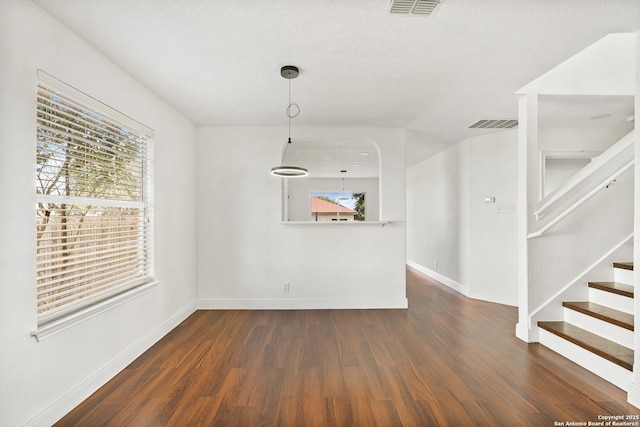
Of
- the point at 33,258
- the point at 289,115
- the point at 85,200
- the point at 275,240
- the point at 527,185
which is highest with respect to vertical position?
the point at 289,115

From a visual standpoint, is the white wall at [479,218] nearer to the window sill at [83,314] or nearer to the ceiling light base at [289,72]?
the ceiling light base at [289,72]

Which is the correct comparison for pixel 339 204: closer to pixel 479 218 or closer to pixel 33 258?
pixel 479 218

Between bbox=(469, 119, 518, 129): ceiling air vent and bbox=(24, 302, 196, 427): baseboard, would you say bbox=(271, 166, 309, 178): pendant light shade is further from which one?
bbox=(469, 119, 518, 129): ceiling air vent

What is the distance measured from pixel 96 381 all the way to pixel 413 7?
3.39 meters

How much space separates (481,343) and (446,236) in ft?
9.53

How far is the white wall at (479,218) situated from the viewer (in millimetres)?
4590

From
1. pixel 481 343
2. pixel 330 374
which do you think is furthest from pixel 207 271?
pixel 481 343

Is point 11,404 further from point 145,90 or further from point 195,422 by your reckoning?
point 145,90

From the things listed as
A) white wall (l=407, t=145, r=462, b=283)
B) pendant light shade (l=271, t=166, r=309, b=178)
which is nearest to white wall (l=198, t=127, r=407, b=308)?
pendant light shade (l=271, t=166, r=309, b=178)

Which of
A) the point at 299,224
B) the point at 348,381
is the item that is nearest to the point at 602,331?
the point at 348,381

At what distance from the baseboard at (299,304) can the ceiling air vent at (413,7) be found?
11.6ft

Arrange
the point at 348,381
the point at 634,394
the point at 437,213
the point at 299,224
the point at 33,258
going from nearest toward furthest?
1. the point at 33,258
2. the point at 634,394
3. the point at 348,381
4. the point at 299,224
5. the point at 437,213

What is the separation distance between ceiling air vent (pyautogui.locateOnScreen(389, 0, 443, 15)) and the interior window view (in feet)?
0.04

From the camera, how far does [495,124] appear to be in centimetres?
429
